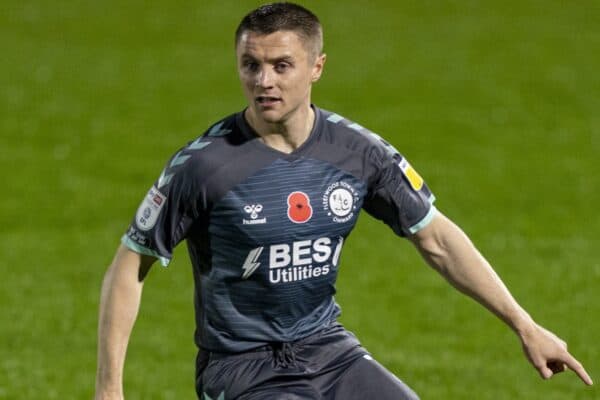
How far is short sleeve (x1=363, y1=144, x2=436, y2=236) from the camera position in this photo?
7.66m

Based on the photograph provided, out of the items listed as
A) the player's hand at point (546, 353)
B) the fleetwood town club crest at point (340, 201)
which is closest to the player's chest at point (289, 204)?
the fleetwood town club crest at point (340, 201)

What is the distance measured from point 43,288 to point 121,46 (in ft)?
42.9

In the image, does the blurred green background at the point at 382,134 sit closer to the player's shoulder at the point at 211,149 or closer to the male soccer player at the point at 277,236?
the male soccer player at the point at 277,236

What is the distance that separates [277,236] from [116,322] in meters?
0.85

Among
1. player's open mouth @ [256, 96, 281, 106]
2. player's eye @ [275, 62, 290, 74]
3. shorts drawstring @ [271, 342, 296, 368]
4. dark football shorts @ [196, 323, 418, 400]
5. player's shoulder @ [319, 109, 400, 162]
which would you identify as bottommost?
dark football shorts @ [196, 323, 418, 400]

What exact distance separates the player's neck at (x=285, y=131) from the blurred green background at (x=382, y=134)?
19.0ft

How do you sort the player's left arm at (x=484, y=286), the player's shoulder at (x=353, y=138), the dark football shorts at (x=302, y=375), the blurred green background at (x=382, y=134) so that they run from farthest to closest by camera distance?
the blurred green background at (x=382, y=134) < the player's shoulder at (x=353, y=138) < the player's left arm at (x=484, y=286) < the dark football shorts at (x=302, y=375)

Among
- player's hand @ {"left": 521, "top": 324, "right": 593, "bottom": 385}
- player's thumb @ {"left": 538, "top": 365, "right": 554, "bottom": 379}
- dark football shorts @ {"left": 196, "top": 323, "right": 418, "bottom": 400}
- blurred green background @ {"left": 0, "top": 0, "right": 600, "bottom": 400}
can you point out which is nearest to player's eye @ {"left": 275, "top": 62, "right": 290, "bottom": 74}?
dark football shorts @ {"left": 196, "top": 323, "right": 418, "bottom": 400}

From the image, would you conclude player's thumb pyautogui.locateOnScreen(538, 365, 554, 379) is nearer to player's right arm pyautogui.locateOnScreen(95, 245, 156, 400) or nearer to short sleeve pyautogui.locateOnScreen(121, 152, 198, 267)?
short sleeve pyautogui.locateOnScreen(121, 152, 198, 267)

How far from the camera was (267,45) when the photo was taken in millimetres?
7246

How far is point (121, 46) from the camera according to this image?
1145 inches

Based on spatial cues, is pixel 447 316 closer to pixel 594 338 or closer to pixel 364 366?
pixel 594 338

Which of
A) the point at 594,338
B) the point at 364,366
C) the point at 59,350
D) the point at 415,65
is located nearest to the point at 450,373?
the point at 594,338

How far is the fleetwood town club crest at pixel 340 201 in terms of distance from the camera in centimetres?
751
